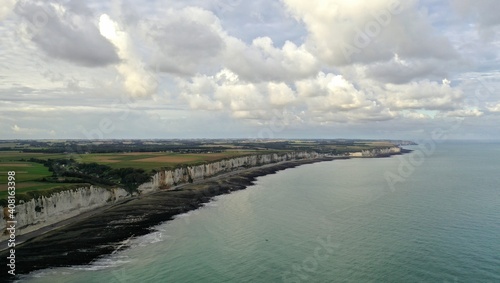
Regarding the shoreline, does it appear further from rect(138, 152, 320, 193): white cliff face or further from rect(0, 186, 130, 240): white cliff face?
rect(138, 152, 320, 193): white cliff face

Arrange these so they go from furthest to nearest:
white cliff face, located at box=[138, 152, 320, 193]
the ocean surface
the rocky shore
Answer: white cliff face, located at box=[138, 152, 320, 193], the rocky shore, the ocean surface

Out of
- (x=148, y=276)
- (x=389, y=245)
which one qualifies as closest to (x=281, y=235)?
(x=389, y=245)

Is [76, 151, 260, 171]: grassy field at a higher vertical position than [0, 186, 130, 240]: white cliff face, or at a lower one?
higher

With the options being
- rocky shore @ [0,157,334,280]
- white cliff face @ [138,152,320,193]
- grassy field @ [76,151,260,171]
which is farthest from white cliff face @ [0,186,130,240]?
grassy field @ [76,151,260,171]

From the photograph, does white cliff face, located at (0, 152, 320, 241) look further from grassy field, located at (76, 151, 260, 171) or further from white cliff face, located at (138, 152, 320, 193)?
grassy field, located at (76, 151, 260, 171)

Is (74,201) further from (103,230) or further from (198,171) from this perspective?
(198,171)

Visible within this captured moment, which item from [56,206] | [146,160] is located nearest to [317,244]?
[56,206]

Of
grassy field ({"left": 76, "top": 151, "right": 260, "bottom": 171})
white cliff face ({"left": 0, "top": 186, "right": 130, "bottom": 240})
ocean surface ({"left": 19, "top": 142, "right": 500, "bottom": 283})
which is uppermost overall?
grassy field ({"left": 76, "top": 151, "right": 260, "bottom": 171})

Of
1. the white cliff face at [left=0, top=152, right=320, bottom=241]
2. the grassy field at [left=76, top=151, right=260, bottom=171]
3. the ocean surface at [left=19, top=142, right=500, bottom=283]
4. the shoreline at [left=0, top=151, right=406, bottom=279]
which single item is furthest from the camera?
the grassy field at [left=76, top=151, right=260, bottom=171]

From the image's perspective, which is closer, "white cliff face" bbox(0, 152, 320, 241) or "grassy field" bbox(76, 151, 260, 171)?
"white cliff face" bbox(0, 152, 320, 241)
